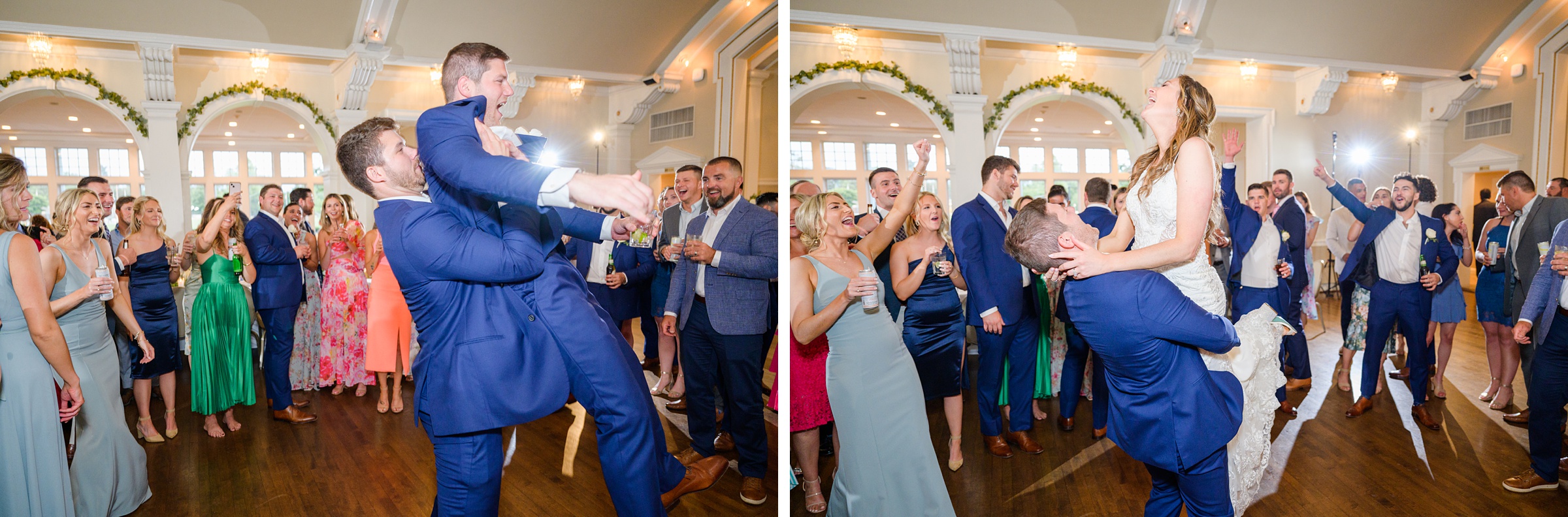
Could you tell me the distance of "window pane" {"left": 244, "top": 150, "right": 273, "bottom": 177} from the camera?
6.66 ft

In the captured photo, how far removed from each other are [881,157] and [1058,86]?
29.5 inches

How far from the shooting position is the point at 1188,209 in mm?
1834

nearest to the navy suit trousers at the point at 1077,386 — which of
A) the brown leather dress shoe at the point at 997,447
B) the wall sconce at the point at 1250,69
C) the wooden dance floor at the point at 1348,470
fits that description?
the wooden dance floor at the point at 1348,470

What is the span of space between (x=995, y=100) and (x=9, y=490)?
3.34 meters

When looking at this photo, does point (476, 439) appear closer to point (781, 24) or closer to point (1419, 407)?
point (781, 24)

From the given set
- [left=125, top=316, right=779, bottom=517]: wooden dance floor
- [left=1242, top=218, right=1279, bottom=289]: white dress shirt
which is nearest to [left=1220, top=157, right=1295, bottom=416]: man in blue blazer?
[left=1242, top=218, right=1279, bottom=289]: white dress shirt

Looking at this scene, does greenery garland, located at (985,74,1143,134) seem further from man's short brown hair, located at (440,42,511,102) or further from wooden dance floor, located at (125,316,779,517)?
man's short brown hair, located at (440,42,511,102)

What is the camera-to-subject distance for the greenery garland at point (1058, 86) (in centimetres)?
250

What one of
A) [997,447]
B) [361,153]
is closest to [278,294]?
[361,153]

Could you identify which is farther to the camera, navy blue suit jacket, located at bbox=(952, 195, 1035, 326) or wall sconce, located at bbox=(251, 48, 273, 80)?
navy blue suit jacket, located at bbox=(952, 195, 1035, 326)

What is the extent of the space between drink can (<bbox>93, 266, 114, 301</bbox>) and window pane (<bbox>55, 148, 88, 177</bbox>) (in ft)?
0.99

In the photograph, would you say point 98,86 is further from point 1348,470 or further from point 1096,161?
point 1348,470

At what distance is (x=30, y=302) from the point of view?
1925mm

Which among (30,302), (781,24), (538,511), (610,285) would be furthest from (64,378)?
(781,24)
